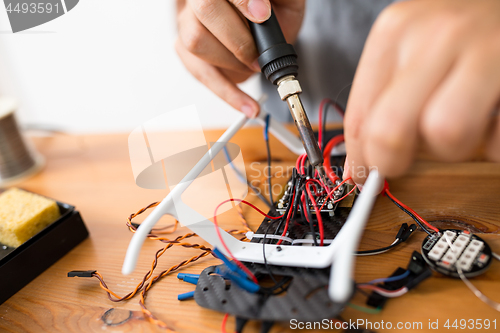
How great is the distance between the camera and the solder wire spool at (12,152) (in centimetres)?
80

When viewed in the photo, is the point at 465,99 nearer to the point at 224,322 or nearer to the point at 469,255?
the point at 469,255

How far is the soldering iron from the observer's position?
0.44 m

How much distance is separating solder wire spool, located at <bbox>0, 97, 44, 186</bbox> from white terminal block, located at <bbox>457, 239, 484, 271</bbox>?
926 millimetres

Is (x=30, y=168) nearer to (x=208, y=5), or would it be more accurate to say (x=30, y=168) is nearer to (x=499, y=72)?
(x=208, y=5)

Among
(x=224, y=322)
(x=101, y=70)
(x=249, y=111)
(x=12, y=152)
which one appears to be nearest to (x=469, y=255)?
(x=224, y=322)

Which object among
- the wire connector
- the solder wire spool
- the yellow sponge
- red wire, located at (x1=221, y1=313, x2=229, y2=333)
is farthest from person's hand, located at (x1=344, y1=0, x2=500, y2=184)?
the solder wire spool

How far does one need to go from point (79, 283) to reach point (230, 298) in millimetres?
253

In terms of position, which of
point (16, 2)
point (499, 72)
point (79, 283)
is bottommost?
point (79, 283)

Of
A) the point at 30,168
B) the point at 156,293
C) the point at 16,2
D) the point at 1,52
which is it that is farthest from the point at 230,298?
the point at 1,52

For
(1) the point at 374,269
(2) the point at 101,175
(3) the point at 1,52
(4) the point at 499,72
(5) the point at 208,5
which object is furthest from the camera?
(3) the point at 1,52

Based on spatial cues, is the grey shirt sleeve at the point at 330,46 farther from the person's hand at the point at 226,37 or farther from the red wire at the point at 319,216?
the red wire at the point at 319,216

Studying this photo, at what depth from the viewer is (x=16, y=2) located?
0.93 m

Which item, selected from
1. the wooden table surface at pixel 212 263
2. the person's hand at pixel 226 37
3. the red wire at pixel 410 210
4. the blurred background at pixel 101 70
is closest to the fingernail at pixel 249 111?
the person's hand at pixel 226 37

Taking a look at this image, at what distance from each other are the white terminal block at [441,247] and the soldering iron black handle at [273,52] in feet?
0.90
